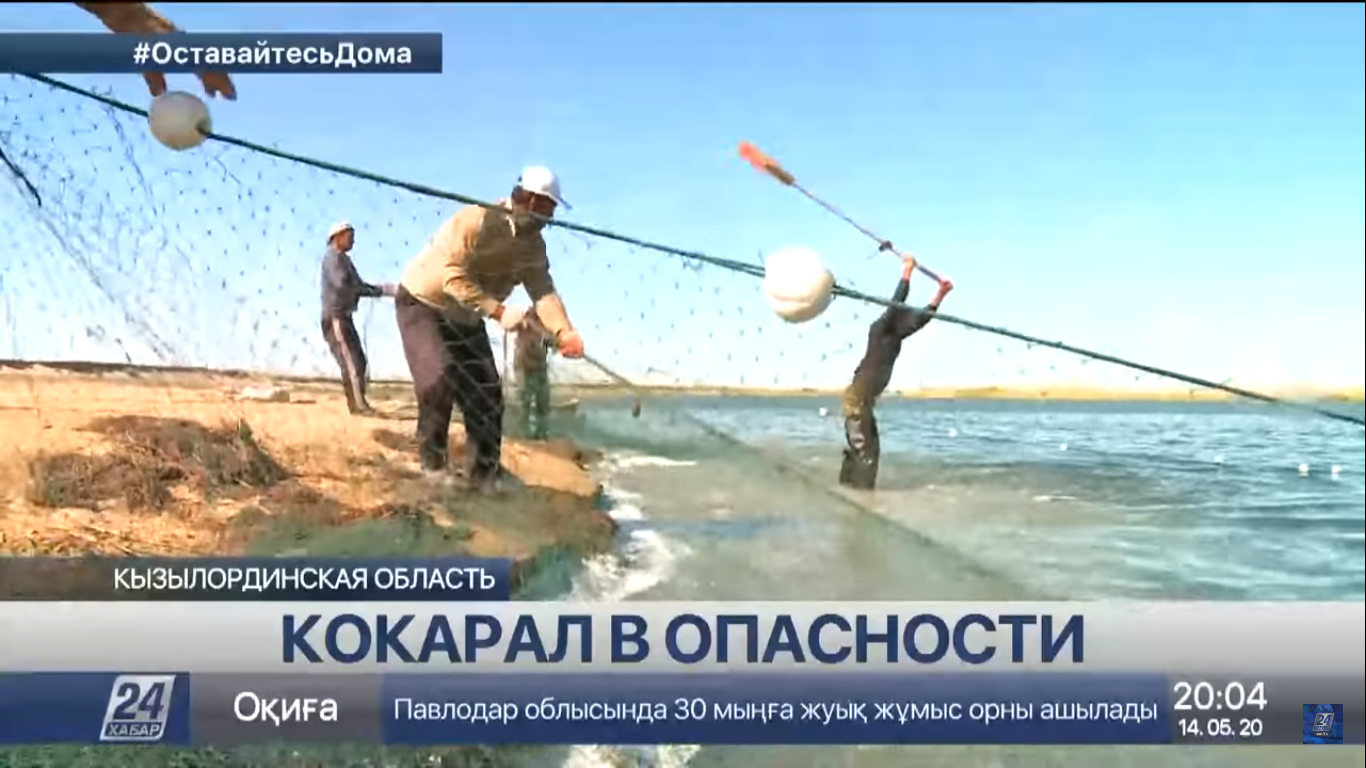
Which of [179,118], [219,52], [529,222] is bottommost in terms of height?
[529,222]

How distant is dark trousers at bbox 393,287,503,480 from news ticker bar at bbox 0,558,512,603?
1.61ft

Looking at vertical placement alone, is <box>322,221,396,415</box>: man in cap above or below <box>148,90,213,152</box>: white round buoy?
below

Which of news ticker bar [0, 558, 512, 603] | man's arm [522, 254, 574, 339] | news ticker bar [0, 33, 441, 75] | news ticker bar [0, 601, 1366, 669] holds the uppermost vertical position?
news ticker bar [0, 33, 441, 75]

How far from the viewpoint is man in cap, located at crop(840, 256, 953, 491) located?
255cm

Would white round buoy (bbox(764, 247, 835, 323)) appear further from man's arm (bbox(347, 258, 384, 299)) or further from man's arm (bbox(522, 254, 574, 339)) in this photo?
A: man's arm (bbox(347, 258, 384, 299))

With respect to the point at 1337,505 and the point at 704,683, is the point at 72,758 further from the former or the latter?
the point at 1337,505

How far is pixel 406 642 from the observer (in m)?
2.13

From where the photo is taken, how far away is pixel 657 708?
2.12m

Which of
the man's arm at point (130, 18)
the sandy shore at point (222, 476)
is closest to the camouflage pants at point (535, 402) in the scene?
the sandy shore at point (222, 476)

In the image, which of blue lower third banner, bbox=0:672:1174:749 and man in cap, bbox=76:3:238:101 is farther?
man in cap, bbox=76:3:238:101

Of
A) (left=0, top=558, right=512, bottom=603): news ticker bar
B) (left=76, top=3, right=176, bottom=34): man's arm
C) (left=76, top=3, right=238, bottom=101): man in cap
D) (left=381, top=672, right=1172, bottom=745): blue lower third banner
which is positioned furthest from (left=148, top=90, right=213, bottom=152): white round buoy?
(left=381, top=672, right=1172, bottom=745): blue lower third banner

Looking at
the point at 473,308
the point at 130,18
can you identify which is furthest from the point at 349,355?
the point at 130,18

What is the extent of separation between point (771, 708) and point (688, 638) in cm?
19

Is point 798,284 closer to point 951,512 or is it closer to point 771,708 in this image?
point 771,708
